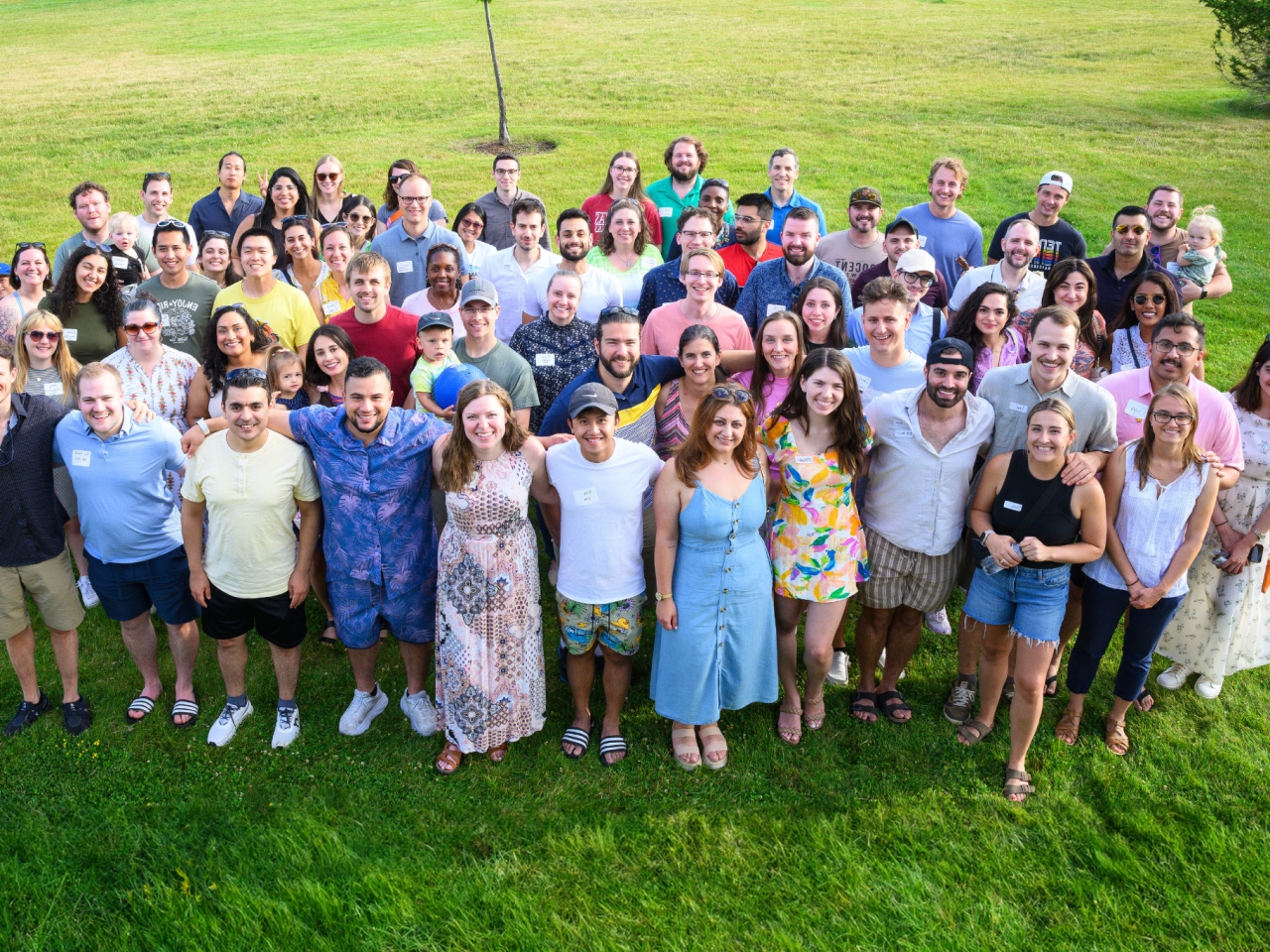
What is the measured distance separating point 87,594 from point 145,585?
Result: 1.97 metres

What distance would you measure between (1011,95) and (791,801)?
24439 mm

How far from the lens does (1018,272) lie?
24.0 feet

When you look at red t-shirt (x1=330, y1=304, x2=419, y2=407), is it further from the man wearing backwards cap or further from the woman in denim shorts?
the man wearing backwards cap

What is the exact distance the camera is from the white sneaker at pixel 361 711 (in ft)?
19.1

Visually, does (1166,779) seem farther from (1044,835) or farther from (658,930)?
(658,930)

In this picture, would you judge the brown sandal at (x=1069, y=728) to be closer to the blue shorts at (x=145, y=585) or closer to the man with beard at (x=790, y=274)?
the man with beard at (x=790, y=274)

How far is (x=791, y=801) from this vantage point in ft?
17.2

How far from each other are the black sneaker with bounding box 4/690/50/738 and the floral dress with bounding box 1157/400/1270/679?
725 centimetres

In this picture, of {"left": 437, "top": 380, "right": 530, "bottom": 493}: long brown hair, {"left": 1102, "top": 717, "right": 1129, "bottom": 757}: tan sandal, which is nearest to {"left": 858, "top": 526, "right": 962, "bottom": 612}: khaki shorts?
{"left": 1102, "top": 717, "right": 1129, "bottom": 757}: tan sandal

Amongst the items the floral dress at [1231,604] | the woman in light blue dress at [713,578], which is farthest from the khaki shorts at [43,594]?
the floral dress at [1231,604]

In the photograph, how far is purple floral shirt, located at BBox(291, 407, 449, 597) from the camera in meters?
5.22

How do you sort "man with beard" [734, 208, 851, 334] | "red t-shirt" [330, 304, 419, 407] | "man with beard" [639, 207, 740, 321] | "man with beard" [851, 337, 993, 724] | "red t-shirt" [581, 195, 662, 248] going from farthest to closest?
"red t-shirt" [581, 195, 662, 248] → "man with beard" [639, 207, 740, 321] → "man with beard" [734, 208, 851, 334] → "red t-shirt" [330, 304, 419, 407] → "man with beard" [851, 337, 993, 724]

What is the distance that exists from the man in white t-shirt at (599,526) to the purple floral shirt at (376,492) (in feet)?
2.56

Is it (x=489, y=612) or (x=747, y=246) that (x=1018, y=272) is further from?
(x=489, y=612)
